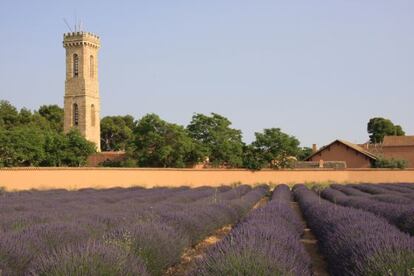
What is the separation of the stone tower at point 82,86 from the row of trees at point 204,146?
11423 millimetres

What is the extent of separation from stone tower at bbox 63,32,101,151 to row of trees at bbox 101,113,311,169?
11.4m

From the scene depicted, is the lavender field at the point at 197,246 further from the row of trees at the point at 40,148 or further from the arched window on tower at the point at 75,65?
the arched window on tower at the point at 75,65

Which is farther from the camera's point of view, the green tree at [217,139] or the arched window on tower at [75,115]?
the arched window on tower at [75,115]

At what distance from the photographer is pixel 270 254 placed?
475 centimetres

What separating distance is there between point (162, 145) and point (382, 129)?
46131 millimetres

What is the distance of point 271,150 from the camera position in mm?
38000

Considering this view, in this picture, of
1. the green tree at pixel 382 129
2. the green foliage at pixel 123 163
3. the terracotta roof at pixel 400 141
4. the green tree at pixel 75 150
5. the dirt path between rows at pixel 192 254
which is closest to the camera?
the dirt path between rows at pixel 192 254

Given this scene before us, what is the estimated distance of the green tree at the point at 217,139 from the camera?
38500 mm

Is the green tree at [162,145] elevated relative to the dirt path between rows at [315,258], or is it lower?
elevated

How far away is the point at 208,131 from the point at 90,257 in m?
35.9

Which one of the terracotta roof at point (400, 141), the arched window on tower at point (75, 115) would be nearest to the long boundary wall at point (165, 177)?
the terracotta roof at point (400, 141)

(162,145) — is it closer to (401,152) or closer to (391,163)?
(391,163)

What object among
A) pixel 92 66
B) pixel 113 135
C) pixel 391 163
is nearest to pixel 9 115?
pixel 92 66

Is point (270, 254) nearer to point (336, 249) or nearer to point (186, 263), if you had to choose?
point (336, 249)
